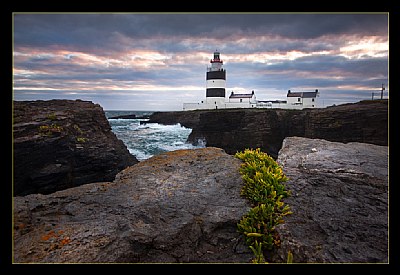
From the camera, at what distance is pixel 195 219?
4.41 m

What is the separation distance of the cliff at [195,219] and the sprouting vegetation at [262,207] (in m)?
0.13

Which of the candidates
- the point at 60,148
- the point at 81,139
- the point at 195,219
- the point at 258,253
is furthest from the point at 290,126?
the point at 258,253

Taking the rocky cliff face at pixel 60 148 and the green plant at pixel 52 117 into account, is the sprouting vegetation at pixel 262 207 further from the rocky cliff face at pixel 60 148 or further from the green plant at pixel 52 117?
the green plant at pixel 52 117

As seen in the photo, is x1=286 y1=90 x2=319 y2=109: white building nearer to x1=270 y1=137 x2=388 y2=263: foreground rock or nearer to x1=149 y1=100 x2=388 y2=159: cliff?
x1=149 y1=100 x2=388 y2=159: cliff

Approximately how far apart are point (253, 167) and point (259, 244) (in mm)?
2389

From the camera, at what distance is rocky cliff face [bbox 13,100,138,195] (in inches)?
342

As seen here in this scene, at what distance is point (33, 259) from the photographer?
130 inches

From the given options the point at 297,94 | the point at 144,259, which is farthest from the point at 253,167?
the point at 297,94

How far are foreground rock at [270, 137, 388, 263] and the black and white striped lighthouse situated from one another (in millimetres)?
44495

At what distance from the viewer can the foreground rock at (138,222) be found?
3539 mm

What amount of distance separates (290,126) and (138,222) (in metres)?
31.3

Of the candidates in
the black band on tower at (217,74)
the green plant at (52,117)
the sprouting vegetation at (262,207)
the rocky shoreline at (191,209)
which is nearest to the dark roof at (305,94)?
the black band on tower at (217,74)

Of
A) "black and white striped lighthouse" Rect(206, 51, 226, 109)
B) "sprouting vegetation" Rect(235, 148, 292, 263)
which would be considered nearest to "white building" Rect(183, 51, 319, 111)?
"black and white striped lighthouse" Rect(206, 51, 226, 109)
